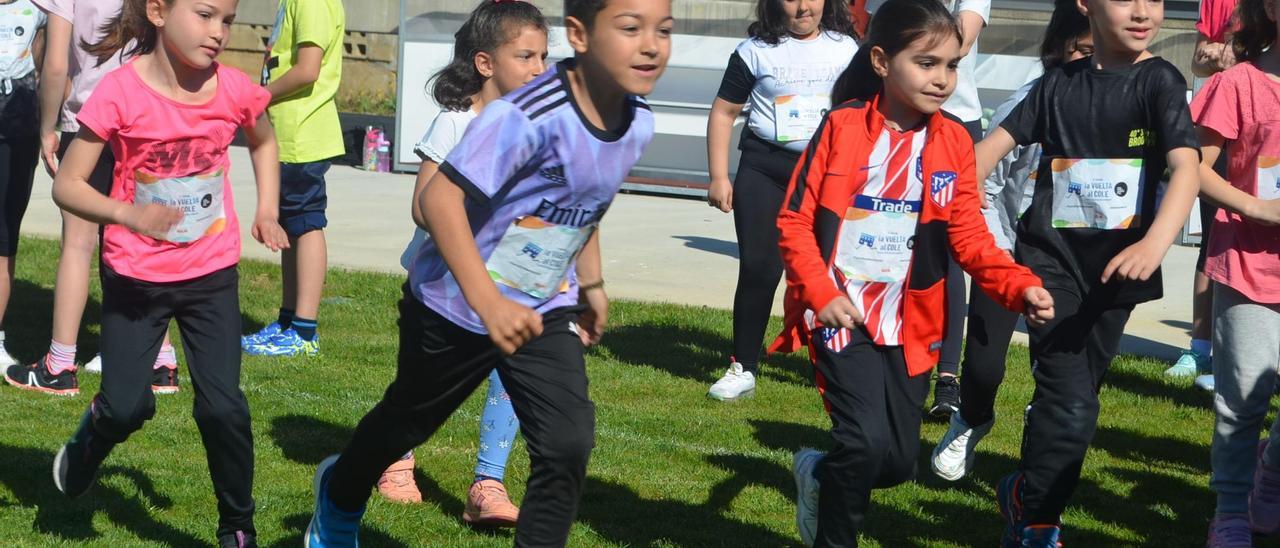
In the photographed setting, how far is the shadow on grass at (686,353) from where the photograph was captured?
7.63 metres

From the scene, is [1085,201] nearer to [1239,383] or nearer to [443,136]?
[1239,383]

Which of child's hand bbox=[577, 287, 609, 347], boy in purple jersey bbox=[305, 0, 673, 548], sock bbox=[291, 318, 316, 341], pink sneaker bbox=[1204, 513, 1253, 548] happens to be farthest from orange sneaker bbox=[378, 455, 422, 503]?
pink sneaker bbox=[1204, 513, 1253, 548]

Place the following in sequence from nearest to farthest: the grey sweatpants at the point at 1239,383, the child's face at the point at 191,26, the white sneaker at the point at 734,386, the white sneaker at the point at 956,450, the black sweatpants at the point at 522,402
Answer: the black sweatpants at the point at 522,402, the child's face at the point at 191,26, the grey sweatpants at the point at 1239,383, the white sneaker at the point at 956,450, the white sneaker at the point at 734,386

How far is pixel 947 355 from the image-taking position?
273 inches

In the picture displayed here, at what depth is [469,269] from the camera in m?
3.46

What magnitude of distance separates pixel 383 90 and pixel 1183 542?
24.2m

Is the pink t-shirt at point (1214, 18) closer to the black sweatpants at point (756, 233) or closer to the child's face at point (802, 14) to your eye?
the child's face at point (802, 14)

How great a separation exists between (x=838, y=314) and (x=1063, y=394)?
3.11 feet

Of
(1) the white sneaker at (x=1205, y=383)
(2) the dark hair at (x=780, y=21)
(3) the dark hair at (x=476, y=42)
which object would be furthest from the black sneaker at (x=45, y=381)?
(1) the white sneaker at (x=1205, y=383)

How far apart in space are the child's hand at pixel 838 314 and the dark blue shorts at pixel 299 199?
4.24m

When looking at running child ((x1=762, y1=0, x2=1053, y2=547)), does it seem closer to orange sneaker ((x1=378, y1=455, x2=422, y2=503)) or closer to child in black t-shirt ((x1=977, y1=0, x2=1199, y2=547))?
child in black t-shirt ((x1=977, y1=0, x2=1199, y2=547))

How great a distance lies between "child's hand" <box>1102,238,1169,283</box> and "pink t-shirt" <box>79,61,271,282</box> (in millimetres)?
2557

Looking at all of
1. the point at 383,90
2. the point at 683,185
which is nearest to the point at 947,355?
the point at 683,185

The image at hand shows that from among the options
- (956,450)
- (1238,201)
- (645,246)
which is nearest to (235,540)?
(956,450)
